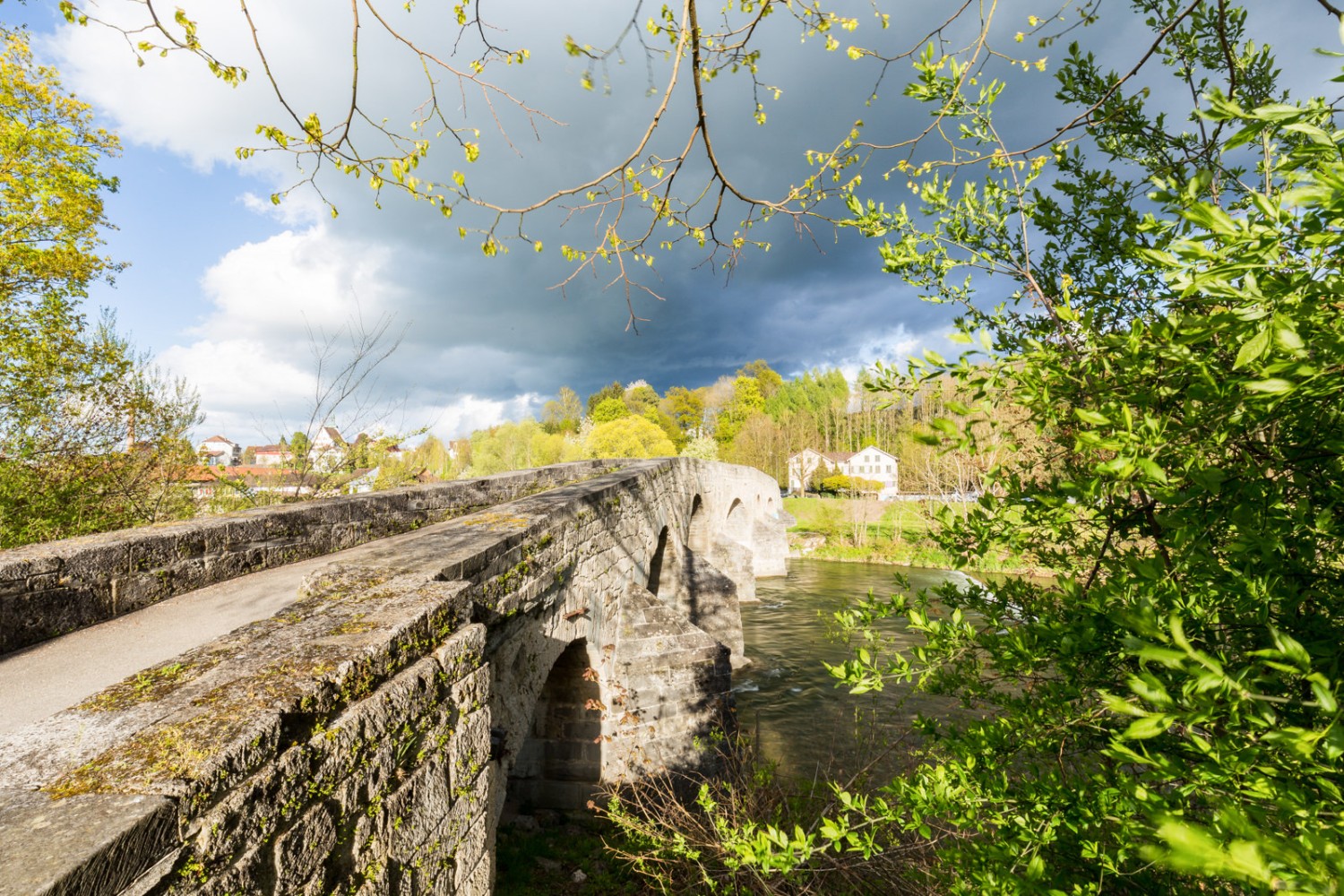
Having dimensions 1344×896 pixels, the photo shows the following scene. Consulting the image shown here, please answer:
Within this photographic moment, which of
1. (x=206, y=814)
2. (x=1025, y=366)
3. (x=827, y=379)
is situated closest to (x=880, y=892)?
(x=1025, y=366)

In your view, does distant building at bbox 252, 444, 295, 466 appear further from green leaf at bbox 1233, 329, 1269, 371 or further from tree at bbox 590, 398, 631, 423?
tree at bbox 590, 398, 631, 423

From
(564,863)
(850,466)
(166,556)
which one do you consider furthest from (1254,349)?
(850,466)

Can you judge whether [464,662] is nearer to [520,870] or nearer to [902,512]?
[520,870]

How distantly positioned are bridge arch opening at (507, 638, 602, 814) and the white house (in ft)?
125

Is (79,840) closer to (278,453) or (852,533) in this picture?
(278,453)

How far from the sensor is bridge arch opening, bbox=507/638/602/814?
6.10m

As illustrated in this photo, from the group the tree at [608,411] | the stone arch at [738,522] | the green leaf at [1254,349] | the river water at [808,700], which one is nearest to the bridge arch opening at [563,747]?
the river water at [808,700]

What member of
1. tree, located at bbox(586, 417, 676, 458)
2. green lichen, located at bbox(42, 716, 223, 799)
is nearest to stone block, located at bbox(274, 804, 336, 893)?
green lichen, located at bbox(42, 716, 223, 799)

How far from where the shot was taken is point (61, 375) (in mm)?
7457

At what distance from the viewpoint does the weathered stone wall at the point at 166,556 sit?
2896mm

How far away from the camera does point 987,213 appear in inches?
98.2

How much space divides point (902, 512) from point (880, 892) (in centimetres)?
2960

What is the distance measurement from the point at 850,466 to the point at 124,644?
2016 inches

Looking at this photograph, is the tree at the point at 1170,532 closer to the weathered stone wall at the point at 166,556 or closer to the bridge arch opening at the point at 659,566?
the weathered stone wall at the point at 166,556
